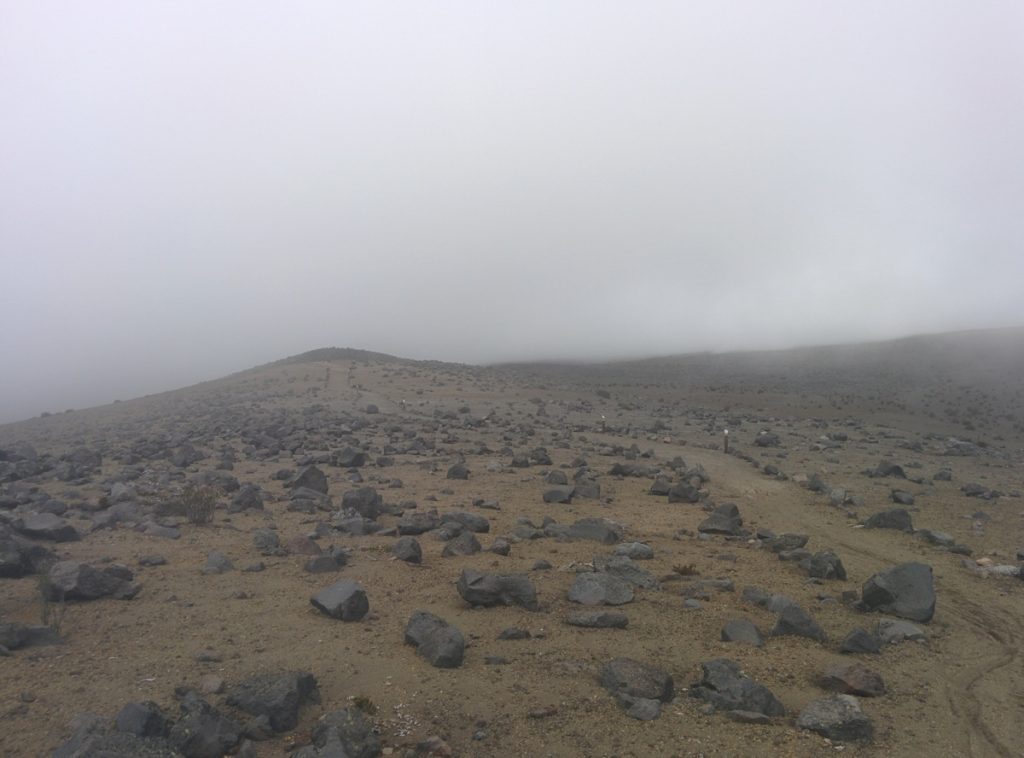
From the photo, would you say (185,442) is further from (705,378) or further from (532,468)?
(705,378)

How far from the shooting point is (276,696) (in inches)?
239

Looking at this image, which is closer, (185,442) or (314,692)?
(314,692)

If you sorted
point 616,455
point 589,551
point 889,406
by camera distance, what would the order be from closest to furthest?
1. point 589,551
2. point 616,455
3. point 889,406

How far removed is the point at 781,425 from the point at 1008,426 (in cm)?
1497

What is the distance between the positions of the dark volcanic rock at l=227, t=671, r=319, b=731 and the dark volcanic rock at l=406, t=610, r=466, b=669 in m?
1.20

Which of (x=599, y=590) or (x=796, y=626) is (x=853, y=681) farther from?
(x=599, y=590)

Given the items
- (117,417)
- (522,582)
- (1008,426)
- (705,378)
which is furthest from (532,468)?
(705,378)

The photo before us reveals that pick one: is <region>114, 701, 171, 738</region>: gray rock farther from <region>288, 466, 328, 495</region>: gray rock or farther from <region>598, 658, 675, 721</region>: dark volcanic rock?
<region>288, 466, 328, 495</region>: gray rock

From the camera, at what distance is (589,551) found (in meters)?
11.4

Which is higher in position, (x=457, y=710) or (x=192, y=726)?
(x=192, y=726)

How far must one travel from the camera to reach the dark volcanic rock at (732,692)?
6.57 metres

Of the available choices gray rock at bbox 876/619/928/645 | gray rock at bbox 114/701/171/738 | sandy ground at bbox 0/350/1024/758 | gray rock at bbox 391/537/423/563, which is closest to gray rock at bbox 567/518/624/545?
sandy ground at bbox 0/350/1024/758

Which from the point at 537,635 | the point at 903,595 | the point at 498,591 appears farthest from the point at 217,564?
the point at 903,595

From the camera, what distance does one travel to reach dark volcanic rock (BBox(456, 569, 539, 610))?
8789 mm
